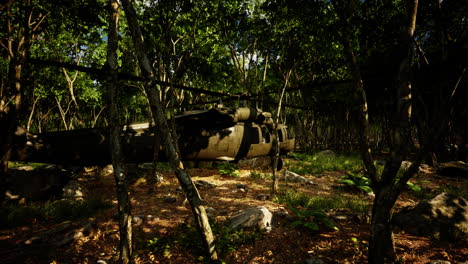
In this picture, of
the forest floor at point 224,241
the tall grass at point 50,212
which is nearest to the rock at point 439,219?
the forest floor at point 224,241

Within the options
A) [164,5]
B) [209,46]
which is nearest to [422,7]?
[164,5]

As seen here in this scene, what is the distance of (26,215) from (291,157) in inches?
654

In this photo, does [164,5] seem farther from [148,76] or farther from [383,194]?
[383,194]

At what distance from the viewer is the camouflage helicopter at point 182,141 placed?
15.1 feet

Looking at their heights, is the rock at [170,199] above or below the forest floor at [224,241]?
below

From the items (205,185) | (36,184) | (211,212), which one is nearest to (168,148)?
(211,212)

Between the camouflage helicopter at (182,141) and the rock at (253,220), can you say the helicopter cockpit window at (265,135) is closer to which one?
the camouflage helicopter at (182,141)

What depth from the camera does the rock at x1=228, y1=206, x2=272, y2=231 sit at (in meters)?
4.36

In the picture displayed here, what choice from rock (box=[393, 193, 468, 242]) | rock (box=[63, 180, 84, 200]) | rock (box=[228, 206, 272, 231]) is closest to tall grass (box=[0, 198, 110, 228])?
rock (box=[63, 180, 84, 200])

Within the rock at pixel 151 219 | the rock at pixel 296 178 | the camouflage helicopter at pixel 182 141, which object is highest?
the camouflage helicopter at pixel 182 141

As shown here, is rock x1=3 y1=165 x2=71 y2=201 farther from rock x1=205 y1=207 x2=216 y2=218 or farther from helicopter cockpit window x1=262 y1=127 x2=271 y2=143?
helicopter cockpit window x1=262 y1=127 x2=271 y2=143

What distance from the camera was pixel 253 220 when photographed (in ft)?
14.6

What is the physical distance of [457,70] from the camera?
252cm

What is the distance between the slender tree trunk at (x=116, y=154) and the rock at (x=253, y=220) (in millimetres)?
2149
